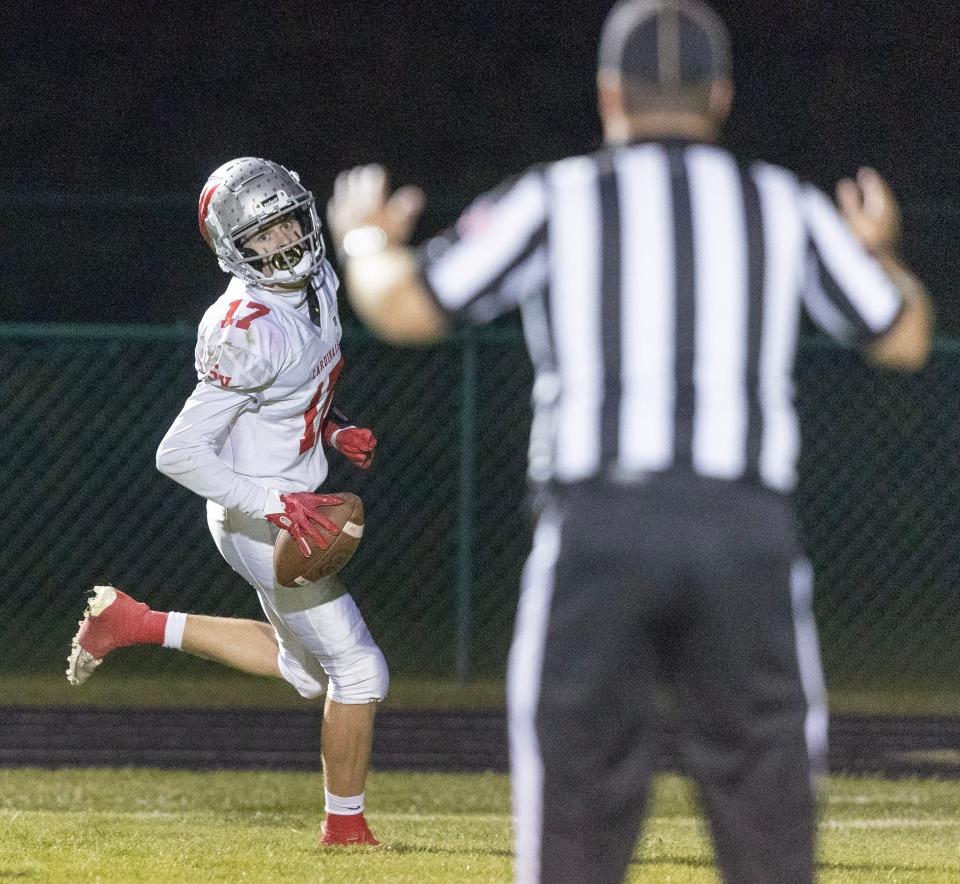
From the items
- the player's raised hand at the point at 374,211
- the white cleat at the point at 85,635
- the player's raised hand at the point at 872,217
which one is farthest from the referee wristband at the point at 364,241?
the white cleat at the point at 85,635

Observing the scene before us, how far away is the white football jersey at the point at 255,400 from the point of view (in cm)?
549

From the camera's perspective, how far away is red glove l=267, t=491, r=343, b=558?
5.57m

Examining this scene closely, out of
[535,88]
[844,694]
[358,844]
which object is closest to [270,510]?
[358,844]

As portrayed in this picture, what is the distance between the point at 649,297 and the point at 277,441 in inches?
111

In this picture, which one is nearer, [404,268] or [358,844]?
[404,268]

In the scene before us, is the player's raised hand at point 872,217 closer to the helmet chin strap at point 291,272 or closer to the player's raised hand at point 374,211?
the player's raised hand at point 374,211

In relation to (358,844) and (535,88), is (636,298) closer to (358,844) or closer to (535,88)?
(358,844)

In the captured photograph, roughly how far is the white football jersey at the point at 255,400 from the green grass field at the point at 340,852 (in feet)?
3.26

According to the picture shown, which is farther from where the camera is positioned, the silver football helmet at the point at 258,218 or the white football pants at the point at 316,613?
the white football pants at the point at 316,613

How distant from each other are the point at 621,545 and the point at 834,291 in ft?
1.76

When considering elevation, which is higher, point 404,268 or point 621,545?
point 404,268

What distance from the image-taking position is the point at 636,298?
305cm

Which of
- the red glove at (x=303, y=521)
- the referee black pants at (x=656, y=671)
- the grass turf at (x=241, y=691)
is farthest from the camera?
the grass turf at (x=241, y=691)

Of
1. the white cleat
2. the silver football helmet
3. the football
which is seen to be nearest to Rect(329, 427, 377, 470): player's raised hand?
the football
